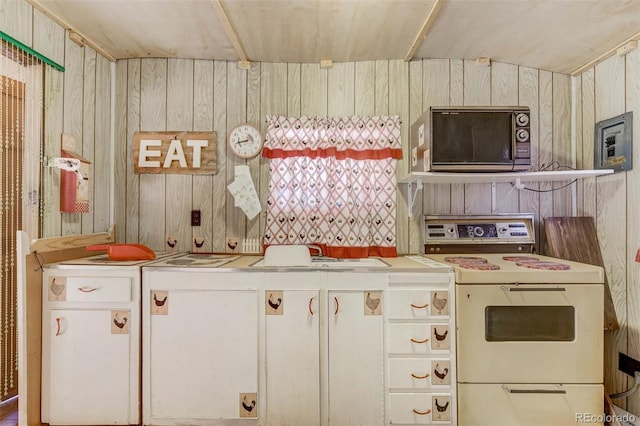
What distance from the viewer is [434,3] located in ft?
5.04

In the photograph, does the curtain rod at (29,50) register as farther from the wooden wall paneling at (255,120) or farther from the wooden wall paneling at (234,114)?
the wooden wall paneling at (255,120)

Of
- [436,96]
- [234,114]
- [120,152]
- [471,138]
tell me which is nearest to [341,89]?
[436,96]

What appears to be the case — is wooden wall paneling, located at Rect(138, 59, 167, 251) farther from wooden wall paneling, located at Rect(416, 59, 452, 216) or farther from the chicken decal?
wooden wall paneling, located at Rect(416, 59, 452, 216)

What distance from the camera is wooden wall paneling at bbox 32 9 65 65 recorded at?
168 cm

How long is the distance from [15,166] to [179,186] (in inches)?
32.3

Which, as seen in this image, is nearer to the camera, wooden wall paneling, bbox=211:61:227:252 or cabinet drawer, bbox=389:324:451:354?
cabinet drawer, bbox=389:324:451:354

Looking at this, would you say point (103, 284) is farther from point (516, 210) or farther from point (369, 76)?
point (516, 210)

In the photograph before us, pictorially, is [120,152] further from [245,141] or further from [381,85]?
[381,85]

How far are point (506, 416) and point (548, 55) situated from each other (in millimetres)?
2070

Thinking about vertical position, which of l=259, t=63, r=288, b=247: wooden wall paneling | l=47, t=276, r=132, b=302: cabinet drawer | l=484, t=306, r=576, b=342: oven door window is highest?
l=259, t=63, r=288, b=247: wooden wall paneling

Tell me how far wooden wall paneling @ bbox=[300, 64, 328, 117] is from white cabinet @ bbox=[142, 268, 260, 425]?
1202 mm

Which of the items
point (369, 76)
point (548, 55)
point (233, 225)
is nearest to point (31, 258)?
point (233, 225)

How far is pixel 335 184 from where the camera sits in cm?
212

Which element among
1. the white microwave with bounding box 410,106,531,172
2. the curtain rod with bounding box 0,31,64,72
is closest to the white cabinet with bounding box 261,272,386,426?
the white microwave with bounding box 410,106,531,172
